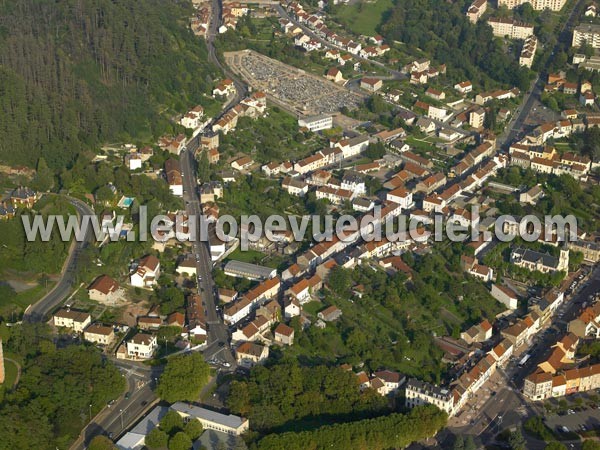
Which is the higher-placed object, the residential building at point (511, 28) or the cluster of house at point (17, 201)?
the residential building at point (511, 28)

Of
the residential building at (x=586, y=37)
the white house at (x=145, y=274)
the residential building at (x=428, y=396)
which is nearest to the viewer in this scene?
the residential building at (x=428, y=396)

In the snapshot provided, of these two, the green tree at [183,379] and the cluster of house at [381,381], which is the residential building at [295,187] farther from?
the green tree at [183,379]

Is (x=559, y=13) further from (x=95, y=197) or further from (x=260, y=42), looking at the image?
(x=95, y=197)

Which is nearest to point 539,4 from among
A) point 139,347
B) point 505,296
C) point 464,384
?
point 505,296

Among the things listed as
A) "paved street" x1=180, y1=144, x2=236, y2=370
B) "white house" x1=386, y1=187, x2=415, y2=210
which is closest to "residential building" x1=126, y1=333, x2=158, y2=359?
"paved street" x1=180, y1=144, x2=236, y2=370

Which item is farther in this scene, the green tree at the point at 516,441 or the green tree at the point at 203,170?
the green tree at the point at 203,170

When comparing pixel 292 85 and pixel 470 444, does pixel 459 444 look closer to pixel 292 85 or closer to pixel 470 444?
pixel 470 444

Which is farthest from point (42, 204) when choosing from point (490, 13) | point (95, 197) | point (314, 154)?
point (490, 13)

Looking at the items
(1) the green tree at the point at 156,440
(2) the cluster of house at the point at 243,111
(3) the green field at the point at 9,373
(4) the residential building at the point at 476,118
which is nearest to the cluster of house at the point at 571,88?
(4) the residential building at the point at 476,118
